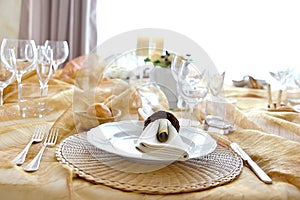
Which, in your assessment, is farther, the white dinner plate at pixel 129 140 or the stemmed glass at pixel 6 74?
the stemmed glass at pixel 6 74

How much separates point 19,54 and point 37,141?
18.7 inches

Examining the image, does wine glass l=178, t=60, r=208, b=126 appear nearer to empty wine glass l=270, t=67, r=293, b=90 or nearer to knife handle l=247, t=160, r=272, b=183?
knife handle l=247, t=160, r=272, b=183

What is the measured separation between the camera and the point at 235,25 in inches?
122

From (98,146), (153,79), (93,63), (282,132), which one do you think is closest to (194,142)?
(98,146)

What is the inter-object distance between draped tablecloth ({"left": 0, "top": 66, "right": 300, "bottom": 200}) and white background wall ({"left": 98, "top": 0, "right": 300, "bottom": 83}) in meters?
2.15

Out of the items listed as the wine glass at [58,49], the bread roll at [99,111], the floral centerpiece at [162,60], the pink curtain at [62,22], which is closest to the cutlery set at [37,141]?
the bread roll at [99,111]

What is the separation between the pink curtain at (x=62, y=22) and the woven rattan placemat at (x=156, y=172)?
265cm

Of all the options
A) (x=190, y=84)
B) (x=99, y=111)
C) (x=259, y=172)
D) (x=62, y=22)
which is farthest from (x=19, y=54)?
(x=62, y=22)

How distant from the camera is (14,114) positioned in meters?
1.01

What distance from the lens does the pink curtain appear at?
128 inches

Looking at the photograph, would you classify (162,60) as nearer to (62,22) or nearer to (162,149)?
(162,149)

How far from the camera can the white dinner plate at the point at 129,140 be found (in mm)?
681

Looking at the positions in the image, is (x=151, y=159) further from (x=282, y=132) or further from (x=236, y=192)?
(x=282, y=132)

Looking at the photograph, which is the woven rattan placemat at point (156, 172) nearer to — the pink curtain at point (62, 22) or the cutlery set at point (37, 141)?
the cutlery set at point (37, 141)
